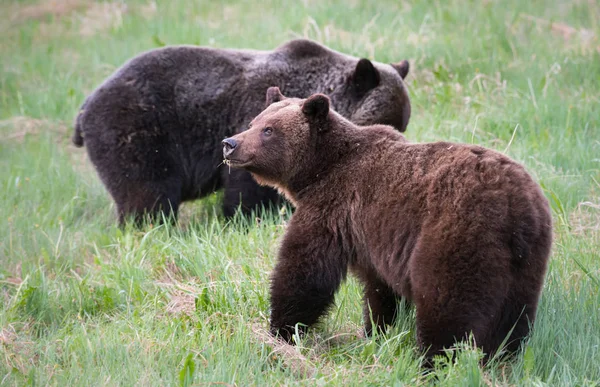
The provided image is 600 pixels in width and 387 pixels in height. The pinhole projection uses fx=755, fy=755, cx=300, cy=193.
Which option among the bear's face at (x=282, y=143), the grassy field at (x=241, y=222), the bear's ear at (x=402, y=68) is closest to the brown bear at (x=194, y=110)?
the bear's ear at (x=402, y=68)

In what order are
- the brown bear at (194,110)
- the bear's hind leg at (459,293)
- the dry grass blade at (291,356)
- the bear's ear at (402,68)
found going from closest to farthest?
the bear's hind leg at (459,293), the dry grass blade at (291,356), the brown bear at (194,110), the bear's ear at (402,68)

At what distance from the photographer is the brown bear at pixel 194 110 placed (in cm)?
804

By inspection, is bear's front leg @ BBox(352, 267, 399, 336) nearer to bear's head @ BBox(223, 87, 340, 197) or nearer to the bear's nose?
bear's head @ BBox(223, 87, 340, 197)

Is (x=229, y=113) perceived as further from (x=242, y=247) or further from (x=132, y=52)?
(x=132, y=52)

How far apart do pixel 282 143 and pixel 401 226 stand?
124 cm

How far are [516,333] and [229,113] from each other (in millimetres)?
4649

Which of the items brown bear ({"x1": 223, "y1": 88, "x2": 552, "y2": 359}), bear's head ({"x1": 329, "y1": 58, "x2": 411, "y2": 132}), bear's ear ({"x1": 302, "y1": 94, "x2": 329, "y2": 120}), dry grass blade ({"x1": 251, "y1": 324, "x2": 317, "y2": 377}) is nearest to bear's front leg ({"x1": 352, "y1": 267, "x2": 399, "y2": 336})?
brown bear ({"x1": 223, "y1": 88, "x2": 552, "y2": 359})

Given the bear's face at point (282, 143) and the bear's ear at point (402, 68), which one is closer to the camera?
the bear's face at point (282, 143)

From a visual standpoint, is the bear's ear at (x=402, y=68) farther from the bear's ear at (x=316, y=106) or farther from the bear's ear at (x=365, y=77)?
the bear's ear at (x=316, y=106)

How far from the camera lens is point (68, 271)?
7.39m

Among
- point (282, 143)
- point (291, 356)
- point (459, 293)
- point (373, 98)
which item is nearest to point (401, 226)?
point (459, 293)

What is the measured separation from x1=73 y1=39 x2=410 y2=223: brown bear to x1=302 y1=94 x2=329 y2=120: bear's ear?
276 centimetres

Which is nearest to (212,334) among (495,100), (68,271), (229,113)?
(68,271)

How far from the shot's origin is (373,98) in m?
8.22
